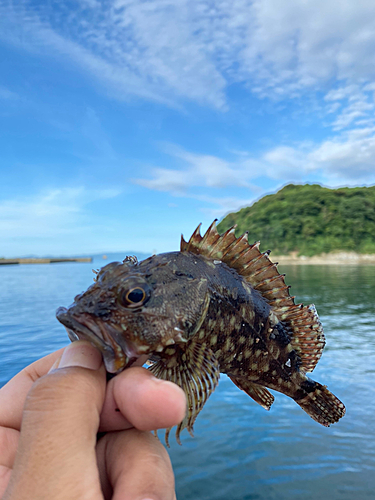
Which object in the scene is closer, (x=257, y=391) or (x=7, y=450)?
(x=7, y=450)

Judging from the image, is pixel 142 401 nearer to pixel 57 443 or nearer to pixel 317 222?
pixel 57 443

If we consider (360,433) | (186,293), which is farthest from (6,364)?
(186,293)

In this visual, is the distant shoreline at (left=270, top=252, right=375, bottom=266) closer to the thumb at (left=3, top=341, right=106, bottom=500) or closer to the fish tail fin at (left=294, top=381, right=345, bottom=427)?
the fish tail fin at (left=294, top=381, right=345, bottom=427)

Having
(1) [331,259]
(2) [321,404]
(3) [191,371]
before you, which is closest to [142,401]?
(3) [191,371]

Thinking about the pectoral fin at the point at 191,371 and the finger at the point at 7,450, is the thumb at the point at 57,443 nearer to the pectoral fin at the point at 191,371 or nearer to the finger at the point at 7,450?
the finger at the point at 7,450

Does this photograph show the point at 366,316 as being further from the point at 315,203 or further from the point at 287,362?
the point at 315,203

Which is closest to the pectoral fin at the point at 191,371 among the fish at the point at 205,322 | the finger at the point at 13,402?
the fish at the point at 205,322

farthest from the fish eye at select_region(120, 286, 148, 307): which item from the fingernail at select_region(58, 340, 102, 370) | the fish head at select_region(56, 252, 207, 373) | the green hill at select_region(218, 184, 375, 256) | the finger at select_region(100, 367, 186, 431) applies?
the green hill at select_region(218, 184, 375, 256)
